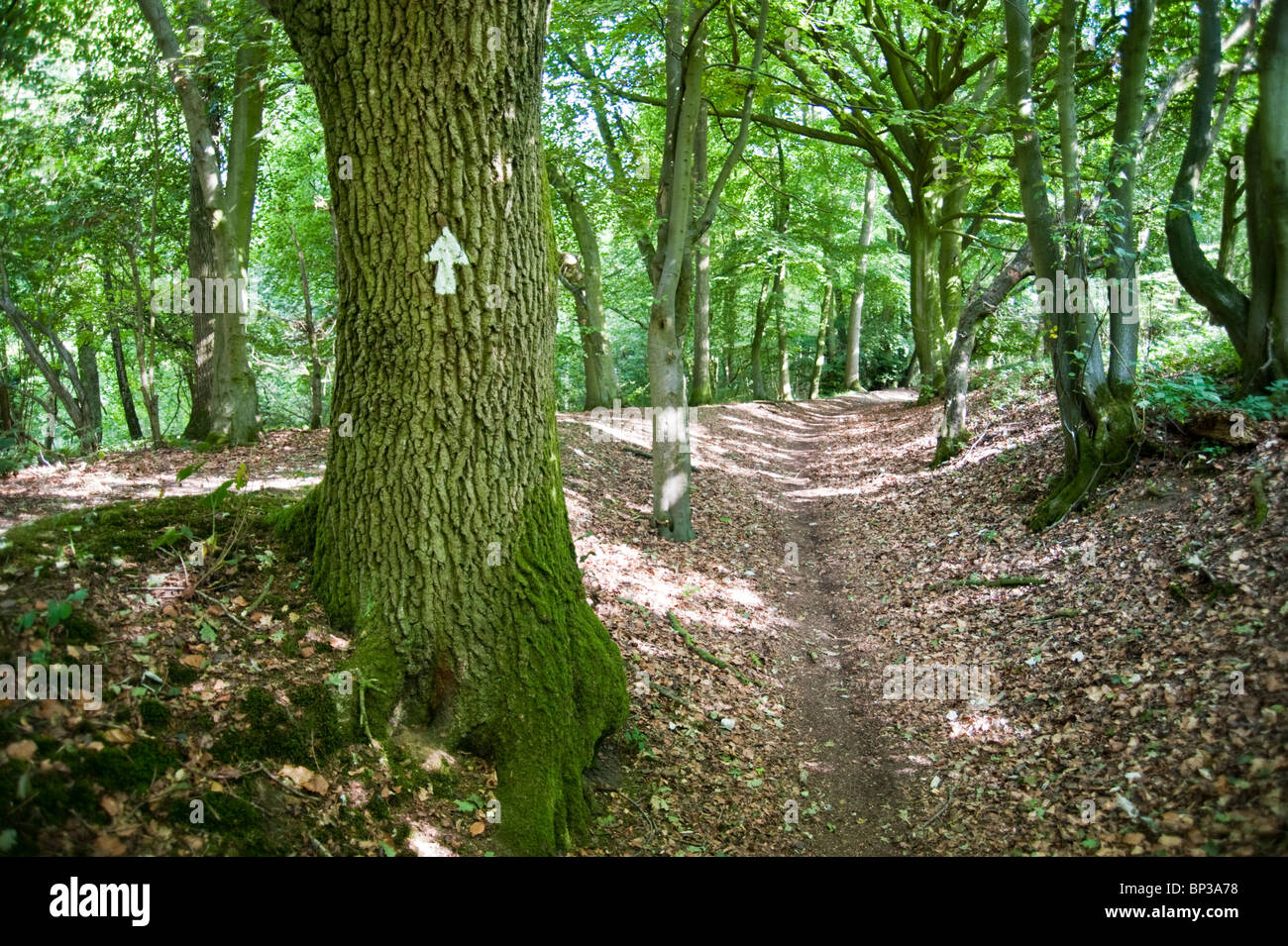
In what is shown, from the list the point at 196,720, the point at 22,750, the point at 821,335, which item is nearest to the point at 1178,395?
the point at 196,720

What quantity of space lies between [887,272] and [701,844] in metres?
22.8

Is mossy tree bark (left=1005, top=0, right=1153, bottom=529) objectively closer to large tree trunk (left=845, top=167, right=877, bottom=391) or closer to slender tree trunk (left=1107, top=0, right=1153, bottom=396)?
slender tree trunk (left=1107, top=0, right=1153, bottom=396)

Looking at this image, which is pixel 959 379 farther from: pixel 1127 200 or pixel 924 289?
pixel 924 289

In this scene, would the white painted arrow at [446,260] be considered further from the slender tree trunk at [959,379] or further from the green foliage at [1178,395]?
the slender tree trunk at [959,379]

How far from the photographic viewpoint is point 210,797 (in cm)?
342

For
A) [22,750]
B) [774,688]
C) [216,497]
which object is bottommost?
[774,688]

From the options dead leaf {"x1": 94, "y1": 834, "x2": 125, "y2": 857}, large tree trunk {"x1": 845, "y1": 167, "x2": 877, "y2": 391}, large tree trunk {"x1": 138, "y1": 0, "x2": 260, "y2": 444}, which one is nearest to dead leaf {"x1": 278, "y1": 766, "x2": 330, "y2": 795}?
dead leaf {"x1": 94, "y1": 834, "x2": 125, "y2": 857}

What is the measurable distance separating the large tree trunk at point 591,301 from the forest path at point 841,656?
4.73m

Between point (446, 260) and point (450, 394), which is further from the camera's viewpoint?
point (450, 394)

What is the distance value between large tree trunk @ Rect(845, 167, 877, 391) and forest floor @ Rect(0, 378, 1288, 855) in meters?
15.2

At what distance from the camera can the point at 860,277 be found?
78.1 ft

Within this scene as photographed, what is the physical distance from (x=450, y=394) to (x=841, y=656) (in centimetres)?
487

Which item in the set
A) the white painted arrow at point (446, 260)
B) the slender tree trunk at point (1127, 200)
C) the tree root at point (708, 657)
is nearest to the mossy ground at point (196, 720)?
the white painted arrow at point (446, 260)

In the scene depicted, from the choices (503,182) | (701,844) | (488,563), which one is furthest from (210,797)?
(503,182)
